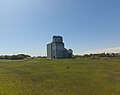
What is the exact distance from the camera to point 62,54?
491 ft

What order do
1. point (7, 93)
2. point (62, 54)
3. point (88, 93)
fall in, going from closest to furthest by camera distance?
1. point (7, 93)
2. point (88, 93)
3. point (62, 54)

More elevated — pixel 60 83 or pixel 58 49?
pixel 58 49

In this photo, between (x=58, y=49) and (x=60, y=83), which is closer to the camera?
(x=60, y=83)

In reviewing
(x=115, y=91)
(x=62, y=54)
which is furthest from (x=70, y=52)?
(x=115, y=91)

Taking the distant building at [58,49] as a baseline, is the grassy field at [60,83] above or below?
below

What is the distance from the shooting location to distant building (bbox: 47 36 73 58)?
484ft

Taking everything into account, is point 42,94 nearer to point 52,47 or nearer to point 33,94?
point 33,94

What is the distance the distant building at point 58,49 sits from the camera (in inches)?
5802

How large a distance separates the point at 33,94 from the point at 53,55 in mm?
129051

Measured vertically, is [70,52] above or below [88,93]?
above

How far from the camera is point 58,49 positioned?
483 feet

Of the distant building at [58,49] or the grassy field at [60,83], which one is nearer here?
the grassy field at [60,83]

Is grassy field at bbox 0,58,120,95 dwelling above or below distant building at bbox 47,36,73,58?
below

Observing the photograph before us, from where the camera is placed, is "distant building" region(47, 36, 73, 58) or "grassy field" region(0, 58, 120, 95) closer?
"grassy field" region(0, 58, 120, 95)
